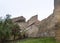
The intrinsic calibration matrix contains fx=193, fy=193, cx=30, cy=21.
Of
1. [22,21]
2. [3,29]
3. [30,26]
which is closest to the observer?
[3,29]

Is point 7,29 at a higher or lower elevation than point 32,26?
lower

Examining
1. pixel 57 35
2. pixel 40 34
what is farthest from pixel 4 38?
pixel 57 35

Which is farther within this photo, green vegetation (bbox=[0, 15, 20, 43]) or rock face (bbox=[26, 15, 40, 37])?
rock face (bbox=[26, 15, 40, 37])

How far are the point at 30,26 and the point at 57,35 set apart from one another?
8.37 m

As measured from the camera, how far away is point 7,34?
8.56 meters

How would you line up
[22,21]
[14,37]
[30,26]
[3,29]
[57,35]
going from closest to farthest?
[57,35] → [3,29] → [14,37] → [30,26] → [22,21]

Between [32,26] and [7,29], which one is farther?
[32,26]

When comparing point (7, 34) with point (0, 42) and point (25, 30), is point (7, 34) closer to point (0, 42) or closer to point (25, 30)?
point (0, 42)

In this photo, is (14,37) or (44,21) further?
(14,37)

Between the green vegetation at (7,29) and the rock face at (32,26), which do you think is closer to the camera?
the green vegetation at (7,29)

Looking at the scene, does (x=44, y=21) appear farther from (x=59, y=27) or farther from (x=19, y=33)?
(x=59, y=27)

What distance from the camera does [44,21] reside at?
8.78 meters

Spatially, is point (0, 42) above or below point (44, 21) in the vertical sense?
below

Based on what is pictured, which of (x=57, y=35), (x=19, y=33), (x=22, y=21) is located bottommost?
(x=57, y=35)
